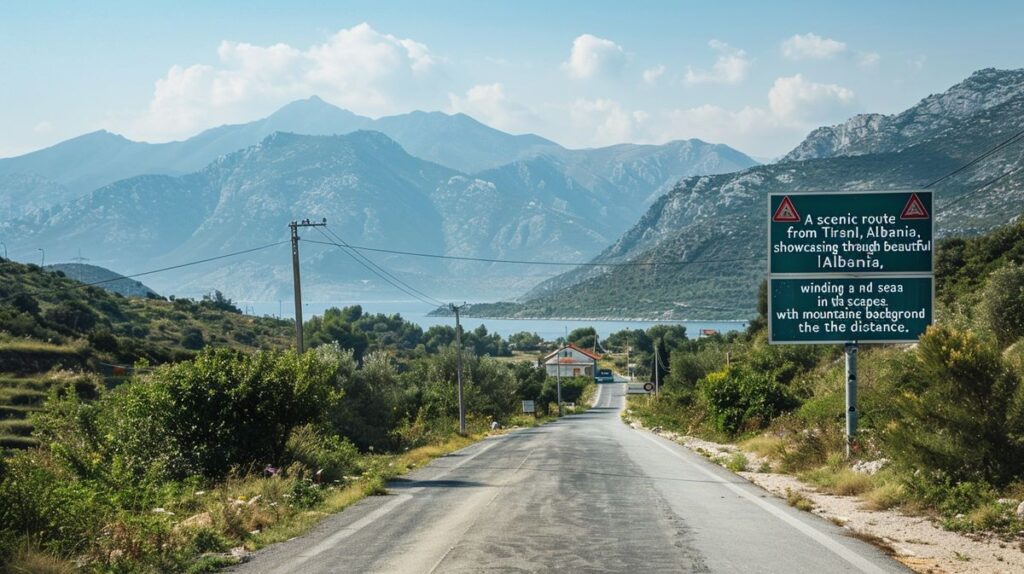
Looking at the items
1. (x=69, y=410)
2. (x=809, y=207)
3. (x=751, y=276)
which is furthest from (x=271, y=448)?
(x=751, y=276)

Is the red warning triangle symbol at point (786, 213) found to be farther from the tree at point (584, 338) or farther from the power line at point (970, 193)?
the tree at point (584, 338)

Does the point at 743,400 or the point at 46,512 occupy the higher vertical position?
the point at 46,512

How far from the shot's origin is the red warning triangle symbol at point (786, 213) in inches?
722

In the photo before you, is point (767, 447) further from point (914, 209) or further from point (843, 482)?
point (843, 482)

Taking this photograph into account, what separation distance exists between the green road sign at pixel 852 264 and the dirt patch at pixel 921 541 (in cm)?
451

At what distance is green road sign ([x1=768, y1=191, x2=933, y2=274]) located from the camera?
59.7 ft

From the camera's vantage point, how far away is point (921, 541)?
10.5 metres

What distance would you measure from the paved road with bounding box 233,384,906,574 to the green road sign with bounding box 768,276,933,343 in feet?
11.1

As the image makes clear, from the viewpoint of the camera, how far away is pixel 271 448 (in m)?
18.3

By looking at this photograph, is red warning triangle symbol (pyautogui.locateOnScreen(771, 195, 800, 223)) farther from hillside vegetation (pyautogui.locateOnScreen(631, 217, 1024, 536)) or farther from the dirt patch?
the dirt patch

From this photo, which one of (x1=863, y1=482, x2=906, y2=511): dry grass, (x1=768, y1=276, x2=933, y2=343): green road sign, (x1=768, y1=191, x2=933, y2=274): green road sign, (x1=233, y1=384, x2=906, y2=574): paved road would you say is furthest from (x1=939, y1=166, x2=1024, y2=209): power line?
(x1=863, y1=482, x2=906, y2=511): dry grass

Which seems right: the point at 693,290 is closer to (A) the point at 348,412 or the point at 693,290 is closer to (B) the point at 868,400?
(A) the point at 348,412

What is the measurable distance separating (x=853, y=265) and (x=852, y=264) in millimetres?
27

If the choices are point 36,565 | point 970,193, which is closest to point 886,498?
point 36,565
